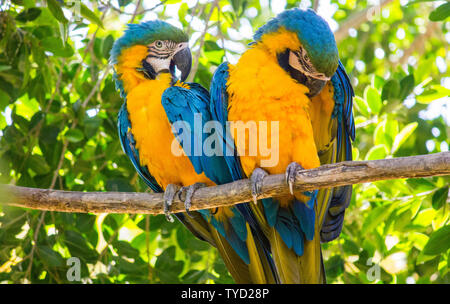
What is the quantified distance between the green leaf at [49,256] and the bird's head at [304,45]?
149 cm

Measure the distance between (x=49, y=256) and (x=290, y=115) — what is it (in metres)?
1.41

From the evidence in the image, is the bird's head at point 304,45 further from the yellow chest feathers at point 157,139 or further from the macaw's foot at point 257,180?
the yellow chest feathers at point 157,139

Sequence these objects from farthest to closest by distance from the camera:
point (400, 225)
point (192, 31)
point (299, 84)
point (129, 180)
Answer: point (192, 31) → point (129, 180) → point (400, 225) → point (299, 84)

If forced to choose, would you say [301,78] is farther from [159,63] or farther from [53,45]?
[53,45]

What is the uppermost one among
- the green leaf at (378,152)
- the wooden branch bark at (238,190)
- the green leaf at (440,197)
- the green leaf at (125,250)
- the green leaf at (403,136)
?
the green leaf at (403,136)

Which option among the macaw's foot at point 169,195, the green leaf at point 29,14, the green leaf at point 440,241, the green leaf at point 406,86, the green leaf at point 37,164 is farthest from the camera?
the green leaf at point 406,86

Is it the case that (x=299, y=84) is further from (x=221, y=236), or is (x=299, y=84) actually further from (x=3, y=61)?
(x=3, y=61)

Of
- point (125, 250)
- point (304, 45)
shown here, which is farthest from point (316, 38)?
point (125, 250)

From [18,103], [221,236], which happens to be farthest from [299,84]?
[18,103]

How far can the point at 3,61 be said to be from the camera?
9.00 ft

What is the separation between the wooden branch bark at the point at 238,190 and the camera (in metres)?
1.84

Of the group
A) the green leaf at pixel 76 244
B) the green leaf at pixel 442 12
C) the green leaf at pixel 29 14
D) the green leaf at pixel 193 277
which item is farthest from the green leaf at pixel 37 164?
the green leaf at pixel 442 12

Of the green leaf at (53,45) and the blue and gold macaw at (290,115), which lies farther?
the green leaf at (53,45)

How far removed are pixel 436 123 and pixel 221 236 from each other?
1.70m
